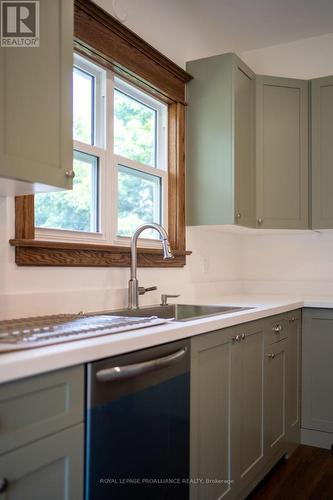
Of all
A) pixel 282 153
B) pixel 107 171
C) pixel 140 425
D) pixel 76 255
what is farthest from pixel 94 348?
pixel 282 153

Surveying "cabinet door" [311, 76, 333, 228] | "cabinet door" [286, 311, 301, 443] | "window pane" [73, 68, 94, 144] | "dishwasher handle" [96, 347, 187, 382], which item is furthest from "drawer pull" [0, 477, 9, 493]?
"cabinet door" [311, 76, 333, 228]

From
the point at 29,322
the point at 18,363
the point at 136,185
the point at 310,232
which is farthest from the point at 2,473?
the point at 310,232

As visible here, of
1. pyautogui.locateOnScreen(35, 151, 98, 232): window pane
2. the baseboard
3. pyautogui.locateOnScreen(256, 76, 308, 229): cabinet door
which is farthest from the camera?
pyautogui.locateOnScreen(256, 76, 308, 229): cabinet door

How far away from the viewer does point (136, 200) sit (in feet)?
8.77

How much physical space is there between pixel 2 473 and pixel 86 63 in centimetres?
190

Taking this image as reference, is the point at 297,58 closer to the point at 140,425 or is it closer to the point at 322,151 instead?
the point at 322,151

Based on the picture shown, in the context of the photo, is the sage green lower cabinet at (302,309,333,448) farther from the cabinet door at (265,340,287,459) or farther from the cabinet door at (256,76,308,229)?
the cabinet door at (256,76,308,229)

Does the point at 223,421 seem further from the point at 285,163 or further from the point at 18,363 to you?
the point at 285,163

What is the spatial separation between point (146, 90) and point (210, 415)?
1.80 m

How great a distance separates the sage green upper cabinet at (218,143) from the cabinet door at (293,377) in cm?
70

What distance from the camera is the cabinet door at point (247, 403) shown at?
205cm

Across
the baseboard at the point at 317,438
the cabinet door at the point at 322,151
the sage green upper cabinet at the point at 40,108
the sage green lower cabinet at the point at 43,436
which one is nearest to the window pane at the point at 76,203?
the sage green upper cabinet at the point at 40,108

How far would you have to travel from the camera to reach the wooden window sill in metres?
1.81

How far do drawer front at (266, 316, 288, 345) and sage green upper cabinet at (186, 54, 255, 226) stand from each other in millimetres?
648
